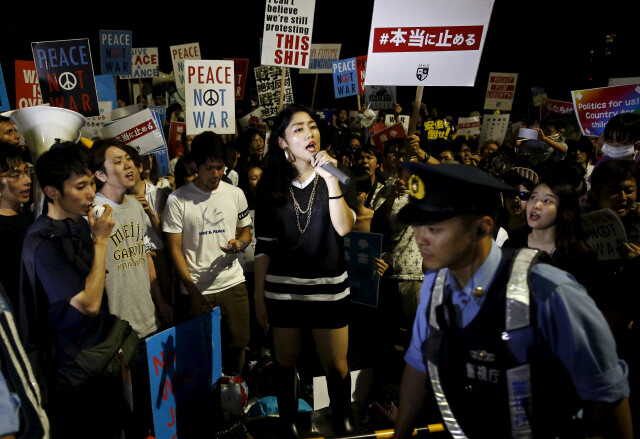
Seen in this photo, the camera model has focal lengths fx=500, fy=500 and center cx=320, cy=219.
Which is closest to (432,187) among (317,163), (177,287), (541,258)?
(541,258)

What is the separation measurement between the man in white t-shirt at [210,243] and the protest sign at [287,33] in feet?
7.77

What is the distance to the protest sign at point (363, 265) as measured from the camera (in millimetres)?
4531

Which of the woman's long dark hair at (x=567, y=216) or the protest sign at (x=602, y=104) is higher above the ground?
the protest sign at (x=602, y=104)

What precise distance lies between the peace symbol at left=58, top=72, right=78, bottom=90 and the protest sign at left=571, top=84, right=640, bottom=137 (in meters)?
5.76

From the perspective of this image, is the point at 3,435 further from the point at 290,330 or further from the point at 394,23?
the point at 394,23

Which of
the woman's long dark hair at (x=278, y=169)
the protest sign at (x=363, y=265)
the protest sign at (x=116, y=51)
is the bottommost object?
the protest sign at (x=363, y=265)

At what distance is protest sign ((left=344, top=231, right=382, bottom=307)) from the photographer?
4531mm

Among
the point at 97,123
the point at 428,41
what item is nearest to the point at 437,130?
Result: the point at 97,123

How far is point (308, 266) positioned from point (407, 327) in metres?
1.98

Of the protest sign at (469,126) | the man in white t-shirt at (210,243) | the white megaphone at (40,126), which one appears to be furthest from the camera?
the protest sign at (469,126)

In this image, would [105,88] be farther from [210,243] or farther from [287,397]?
[287,397]

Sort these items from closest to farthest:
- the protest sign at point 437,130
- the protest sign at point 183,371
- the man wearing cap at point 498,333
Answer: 1. the man wearing cap at point 498,333
2. the protest sign at point 183,371
3. the protest sign at point 437,130

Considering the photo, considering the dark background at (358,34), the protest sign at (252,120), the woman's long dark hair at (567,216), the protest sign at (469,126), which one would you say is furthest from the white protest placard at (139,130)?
the dark background at (358,34)

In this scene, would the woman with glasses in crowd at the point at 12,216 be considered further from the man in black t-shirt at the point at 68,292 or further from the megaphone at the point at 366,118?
the megaphone at the point at 366,118
